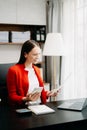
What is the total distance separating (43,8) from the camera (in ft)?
14.5

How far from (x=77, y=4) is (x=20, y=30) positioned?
1237 mm

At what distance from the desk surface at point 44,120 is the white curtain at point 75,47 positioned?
166 cm

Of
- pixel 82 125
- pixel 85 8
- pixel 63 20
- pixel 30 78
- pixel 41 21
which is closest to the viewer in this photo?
pixel 82 125

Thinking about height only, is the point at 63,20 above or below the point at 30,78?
above

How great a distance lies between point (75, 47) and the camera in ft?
12.5

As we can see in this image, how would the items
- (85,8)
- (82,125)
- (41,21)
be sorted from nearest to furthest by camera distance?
1. (82,125)
2. (85,8)
3. (41,21)

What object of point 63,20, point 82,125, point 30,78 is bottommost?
point 82,125

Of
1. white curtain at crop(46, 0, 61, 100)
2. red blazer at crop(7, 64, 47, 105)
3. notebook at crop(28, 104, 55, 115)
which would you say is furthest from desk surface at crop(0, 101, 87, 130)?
white curtain at crop(46, 0, 61, 100)

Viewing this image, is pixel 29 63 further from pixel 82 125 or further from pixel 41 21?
pixel 41 21

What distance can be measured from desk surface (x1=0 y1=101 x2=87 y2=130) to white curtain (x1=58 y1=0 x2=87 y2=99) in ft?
5.46

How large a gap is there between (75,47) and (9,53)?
1261 millimetres

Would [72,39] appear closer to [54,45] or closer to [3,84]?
[54,45]

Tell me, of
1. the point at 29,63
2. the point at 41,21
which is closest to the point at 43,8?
the point at 41,21

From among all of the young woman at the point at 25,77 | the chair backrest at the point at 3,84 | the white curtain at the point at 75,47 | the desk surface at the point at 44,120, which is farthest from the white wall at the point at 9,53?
the desk surface at the point at 44,120
